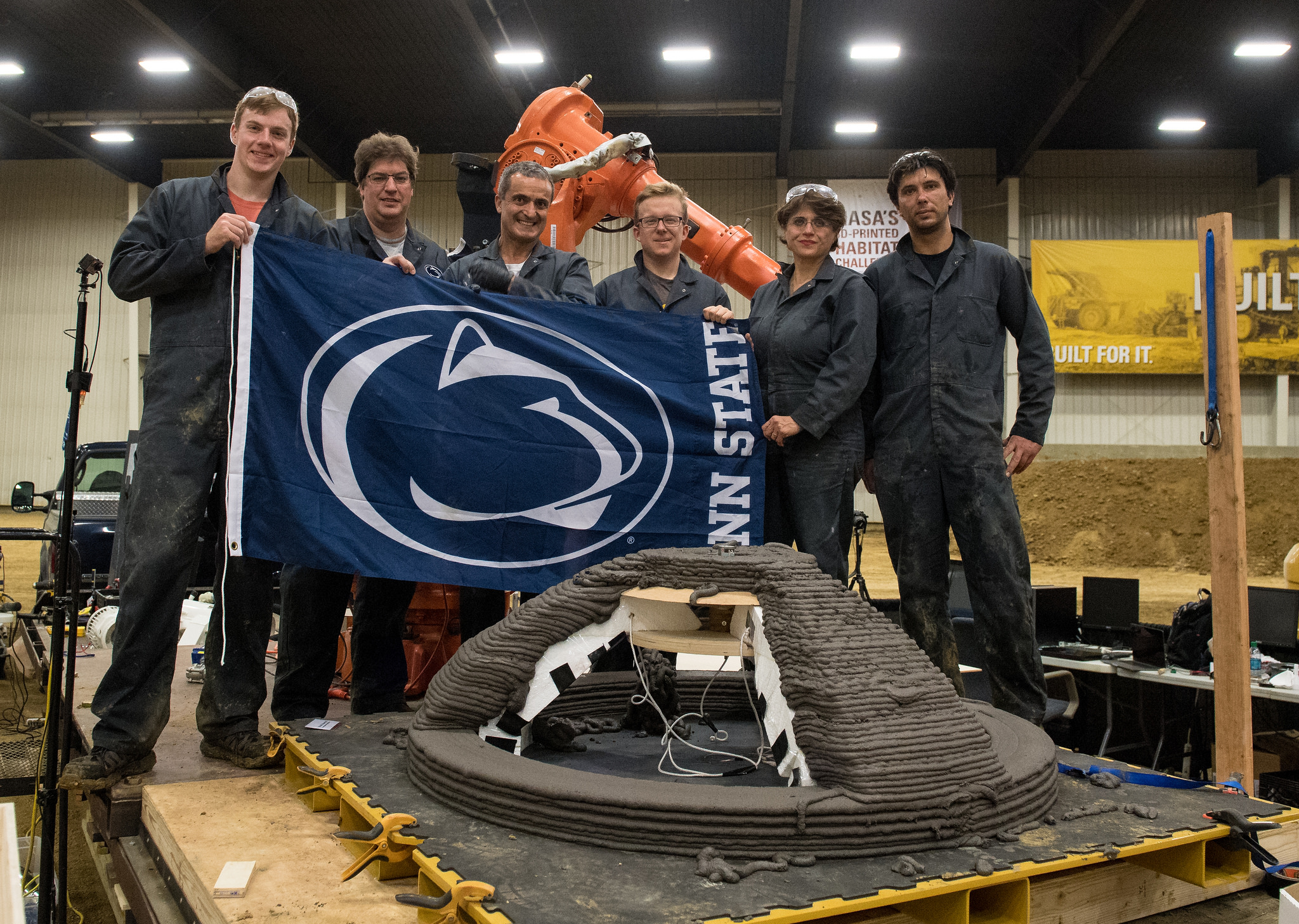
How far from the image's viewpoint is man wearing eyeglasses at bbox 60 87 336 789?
2922mm

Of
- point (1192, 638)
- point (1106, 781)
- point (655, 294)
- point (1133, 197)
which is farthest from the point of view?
point (1133, 197)

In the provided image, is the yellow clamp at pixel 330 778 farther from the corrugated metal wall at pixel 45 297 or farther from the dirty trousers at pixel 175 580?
the corrugated metal wall at pixel 45 297

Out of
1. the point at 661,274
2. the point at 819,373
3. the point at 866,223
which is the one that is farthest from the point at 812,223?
the point at 866,223

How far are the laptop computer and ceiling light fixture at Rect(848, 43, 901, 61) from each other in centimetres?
1114

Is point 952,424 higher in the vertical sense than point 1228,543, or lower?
higher

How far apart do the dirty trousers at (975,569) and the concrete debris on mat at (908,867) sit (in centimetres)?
164

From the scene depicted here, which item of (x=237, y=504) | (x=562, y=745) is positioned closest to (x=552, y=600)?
(x=562, y=745)

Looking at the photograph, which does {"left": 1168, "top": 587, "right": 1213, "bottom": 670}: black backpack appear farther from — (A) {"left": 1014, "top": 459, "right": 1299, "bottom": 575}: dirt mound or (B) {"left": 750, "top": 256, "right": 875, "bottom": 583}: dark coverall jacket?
(A) {"left": 1014, "top": 459, "right": 1299, "bottom": 575}: dirt mound

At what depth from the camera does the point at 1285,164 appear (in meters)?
17.2

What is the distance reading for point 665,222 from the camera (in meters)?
Result: 4.11

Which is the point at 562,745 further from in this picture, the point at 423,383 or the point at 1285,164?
the point at 1285,164

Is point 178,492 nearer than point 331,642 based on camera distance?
Yes

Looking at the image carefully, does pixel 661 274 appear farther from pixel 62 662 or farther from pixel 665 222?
pixel 62 662

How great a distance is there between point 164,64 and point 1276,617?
52.1 ft
